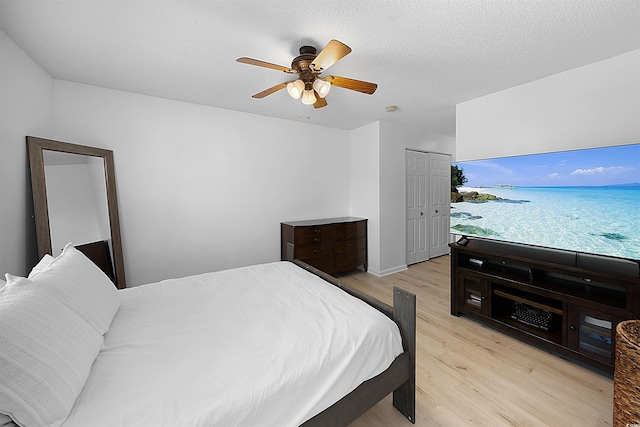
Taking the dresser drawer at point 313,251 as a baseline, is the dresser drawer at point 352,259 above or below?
below

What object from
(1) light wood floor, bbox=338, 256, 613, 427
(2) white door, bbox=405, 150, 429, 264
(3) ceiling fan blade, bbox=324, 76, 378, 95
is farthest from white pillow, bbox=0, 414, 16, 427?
(2) white door, bbox=405, 150, 429, 264

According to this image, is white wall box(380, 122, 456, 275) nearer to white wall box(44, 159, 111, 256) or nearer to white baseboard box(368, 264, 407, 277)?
white baseboard box(368, 264, 407, 277)

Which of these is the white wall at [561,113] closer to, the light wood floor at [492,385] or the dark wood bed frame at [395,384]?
the light wood floor at [492,385]

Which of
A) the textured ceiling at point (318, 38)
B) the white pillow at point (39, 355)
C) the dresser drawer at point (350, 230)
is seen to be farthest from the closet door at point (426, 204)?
the white pillow at point (39, 355)

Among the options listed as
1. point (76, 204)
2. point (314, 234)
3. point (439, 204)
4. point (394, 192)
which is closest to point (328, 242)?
point (314, 234)

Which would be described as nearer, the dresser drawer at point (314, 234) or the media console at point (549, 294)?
the media console at point (549, 294)

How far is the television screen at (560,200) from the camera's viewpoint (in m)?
1.82

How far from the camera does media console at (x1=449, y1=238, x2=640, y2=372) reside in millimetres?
1799

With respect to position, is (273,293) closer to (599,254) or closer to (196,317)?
(196,317)

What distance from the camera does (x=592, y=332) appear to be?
1.88 metres

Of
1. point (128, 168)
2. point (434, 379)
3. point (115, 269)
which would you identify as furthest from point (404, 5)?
point (115, 269)

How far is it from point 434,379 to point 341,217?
2898 millimetres

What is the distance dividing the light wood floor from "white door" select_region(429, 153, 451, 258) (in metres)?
2.62

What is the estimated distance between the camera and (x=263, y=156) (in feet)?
11.9
